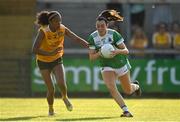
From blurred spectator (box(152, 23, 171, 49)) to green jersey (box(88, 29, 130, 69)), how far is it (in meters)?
11.2

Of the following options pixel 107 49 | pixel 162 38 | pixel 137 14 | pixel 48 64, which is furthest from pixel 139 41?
pixel 107 49

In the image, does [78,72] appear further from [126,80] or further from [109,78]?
[109,78]

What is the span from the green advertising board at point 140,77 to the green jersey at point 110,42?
10428 millimetres

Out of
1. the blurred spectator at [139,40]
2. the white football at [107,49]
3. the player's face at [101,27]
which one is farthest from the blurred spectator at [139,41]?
the white football at [107,49]

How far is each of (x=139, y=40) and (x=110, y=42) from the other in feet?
38.7

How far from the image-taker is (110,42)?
13266mm

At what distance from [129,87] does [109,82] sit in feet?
2.00

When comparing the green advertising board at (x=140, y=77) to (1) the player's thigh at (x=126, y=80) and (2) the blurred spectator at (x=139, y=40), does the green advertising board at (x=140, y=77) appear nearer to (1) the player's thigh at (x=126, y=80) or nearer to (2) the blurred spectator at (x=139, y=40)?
(2) the blurred spectator at (x=139, y=40)

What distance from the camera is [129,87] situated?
13.7 m

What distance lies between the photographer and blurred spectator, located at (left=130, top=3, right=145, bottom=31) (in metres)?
25.6

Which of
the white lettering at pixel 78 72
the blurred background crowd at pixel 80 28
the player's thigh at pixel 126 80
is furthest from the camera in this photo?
the blurred background crowd at pixel 80 28

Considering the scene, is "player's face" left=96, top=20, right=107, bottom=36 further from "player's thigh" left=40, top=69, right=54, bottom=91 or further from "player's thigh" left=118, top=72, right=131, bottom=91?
"player's thigh" left=40, top=69, right=54, bottom=91

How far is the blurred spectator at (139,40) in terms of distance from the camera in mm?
24828

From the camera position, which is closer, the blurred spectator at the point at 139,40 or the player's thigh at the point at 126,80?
the player's thigh at the point at 126,80
